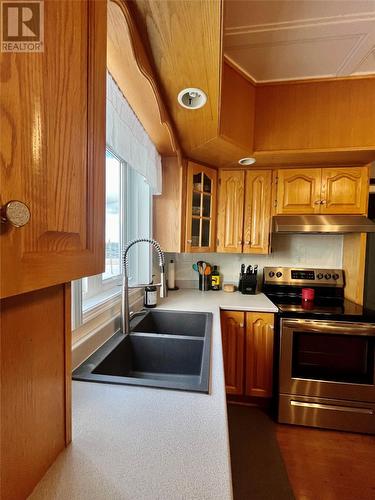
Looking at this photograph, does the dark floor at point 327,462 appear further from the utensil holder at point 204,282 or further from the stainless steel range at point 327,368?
the utensil holder at point 204,282

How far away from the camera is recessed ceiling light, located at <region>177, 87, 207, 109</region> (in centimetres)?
118

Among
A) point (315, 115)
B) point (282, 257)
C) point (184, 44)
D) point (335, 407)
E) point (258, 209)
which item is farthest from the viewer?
point (282, 257)

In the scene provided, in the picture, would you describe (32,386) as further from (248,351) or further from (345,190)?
(345,190)

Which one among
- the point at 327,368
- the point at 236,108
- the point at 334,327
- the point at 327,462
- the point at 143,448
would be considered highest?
the point at 236,108

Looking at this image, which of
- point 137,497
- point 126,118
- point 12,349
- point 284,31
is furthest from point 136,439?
point 284,31

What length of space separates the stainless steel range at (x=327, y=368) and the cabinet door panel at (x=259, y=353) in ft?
0.39

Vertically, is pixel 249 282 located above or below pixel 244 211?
below

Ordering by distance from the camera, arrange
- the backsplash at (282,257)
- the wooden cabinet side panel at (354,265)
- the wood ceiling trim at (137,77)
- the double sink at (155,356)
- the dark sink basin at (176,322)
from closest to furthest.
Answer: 1. the wood ceiling trim at (137,77)
2. the double sink at (155,356)
3. the dark sink basin at (176,322)
4. the wooden cabinet side panel at (354,265)
5. the backsplash at (282,257)

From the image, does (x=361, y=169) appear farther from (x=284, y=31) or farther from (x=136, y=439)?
(x=136, y=439)

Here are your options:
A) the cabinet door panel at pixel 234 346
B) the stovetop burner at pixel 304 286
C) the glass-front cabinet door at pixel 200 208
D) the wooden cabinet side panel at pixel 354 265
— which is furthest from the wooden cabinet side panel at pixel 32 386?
the wooden cabinet side panel at pixel 354 265

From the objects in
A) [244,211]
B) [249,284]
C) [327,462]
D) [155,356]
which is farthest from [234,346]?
[244,211]

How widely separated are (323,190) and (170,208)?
1308 millimetres

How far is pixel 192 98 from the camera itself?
1.25 meters

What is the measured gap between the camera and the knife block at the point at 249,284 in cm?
218
